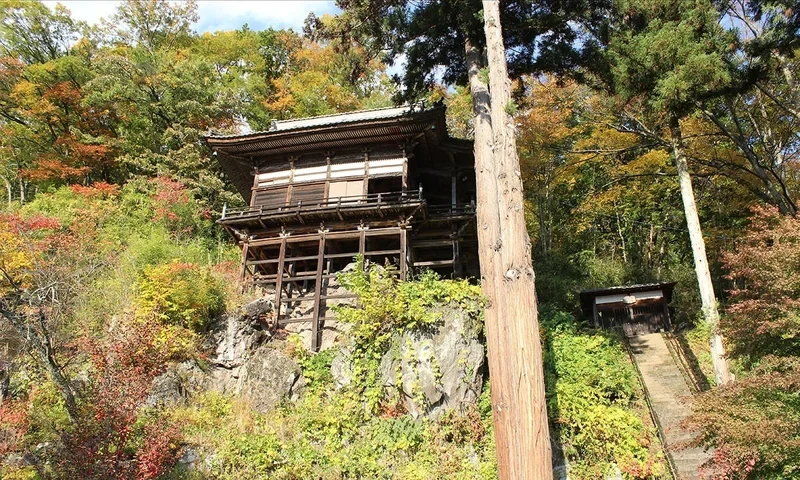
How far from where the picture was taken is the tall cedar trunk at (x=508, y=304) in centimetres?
623

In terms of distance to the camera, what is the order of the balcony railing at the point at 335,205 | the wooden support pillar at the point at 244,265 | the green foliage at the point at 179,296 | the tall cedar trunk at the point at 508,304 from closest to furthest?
the tall cedar trunk at the point at 508,304
the green foliage at the point at 179,296
the balcony railing at the point at 335,205
the wooden support pillar at the point at 244,265

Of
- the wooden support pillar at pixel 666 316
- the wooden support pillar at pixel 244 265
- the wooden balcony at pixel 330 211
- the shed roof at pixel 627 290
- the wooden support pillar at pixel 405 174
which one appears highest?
the wooden support pillar at pixel 405 174

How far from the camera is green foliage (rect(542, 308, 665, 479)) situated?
31.3 ft

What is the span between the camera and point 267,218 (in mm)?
16625

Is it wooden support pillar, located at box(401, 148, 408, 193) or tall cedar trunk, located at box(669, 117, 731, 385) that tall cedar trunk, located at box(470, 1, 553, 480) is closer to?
tall cedar trunk, located at box(669, 117, 731, 385)

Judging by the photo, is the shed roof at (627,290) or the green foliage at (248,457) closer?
the green foliage at (248,457)

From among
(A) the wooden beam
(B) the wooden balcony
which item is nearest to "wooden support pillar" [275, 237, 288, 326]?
(A) the wooden beam

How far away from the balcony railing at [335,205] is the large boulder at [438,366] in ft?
17.8

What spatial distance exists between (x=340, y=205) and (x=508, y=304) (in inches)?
389

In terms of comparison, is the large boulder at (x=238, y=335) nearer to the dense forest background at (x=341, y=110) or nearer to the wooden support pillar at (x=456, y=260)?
the dense forest background at (x=341, y=110)

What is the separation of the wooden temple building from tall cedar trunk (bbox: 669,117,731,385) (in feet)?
20.8

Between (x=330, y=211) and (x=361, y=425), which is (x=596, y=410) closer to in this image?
(x=361, y=425)

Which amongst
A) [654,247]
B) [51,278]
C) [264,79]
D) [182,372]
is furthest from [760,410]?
[264,79]

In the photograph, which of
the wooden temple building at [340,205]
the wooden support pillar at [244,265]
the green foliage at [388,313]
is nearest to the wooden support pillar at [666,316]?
the wooden temple building at [340,205]
